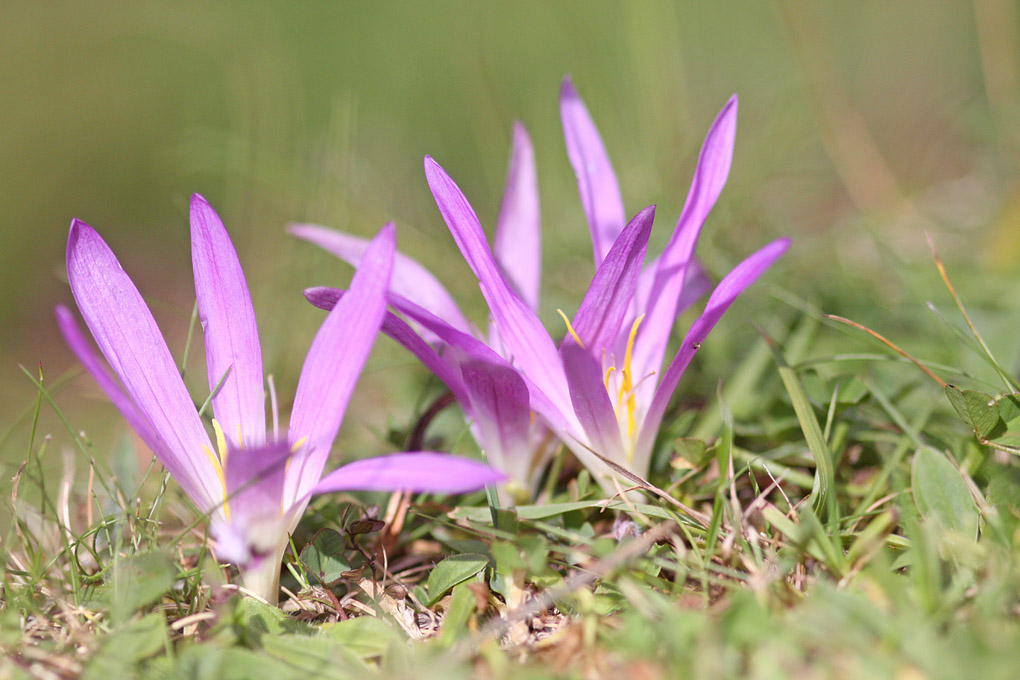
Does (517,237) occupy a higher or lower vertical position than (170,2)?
lower

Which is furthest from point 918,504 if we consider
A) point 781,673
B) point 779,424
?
point 781,673

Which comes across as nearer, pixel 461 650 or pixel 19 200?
pixel 461 650

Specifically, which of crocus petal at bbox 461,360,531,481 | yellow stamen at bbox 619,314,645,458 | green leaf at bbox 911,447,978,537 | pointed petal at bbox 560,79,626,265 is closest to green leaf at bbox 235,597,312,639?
crocus petal at bbox 461,360,531,481

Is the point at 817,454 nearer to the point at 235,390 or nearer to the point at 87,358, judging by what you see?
the point at 235,390

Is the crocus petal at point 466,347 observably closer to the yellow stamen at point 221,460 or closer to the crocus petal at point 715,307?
the crocus petal at point 715,307

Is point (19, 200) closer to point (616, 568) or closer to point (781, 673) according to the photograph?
point (616, 568)

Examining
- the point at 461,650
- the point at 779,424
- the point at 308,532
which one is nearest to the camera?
the point at 461,650

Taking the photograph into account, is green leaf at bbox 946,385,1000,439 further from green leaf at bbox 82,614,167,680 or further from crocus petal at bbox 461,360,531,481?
green leaf at bbox 82,614,167,680
